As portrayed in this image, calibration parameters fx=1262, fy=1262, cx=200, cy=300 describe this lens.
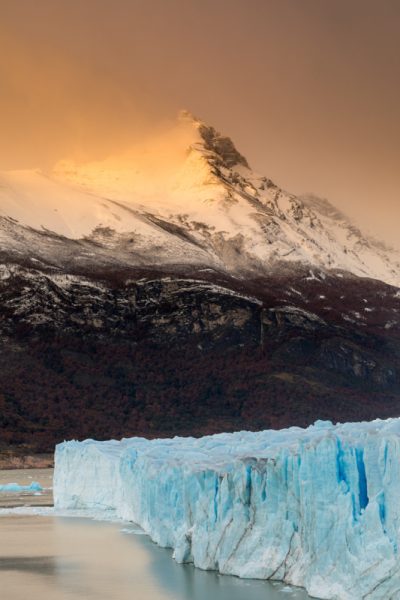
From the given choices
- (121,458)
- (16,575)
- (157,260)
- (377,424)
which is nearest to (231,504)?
(377,424)

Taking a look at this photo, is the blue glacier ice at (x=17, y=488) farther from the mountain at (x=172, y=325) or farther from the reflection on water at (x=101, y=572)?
the mountain at (x=172, y=325)

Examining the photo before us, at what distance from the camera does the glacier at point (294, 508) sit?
21.0m

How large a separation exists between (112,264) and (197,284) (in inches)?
497

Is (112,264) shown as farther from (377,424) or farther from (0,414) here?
(377,424)

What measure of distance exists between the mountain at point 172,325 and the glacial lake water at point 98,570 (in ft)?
216

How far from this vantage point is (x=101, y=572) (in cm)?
3145

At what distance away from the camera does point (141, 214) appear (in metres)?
184

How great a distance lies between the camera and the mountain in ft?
399

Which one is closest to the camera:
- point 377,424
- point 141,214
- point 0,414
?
point 377,424

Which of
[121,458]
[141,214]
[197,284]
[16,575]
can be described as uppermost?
[141,214]

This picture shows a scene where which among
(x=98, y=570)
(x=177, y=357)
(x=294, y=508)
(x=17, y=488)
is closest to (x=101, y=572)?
(x=98, y=570)

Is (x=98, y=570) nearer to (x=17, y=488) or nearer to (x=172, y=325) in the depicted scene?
(x=17, y=488)

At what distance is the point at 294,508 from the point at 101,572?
866 cm

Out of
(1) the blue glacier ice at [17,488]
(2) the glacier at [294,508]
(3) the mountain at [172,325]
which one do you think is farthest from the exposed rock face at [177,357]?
(2) the glacier at [294,508]
